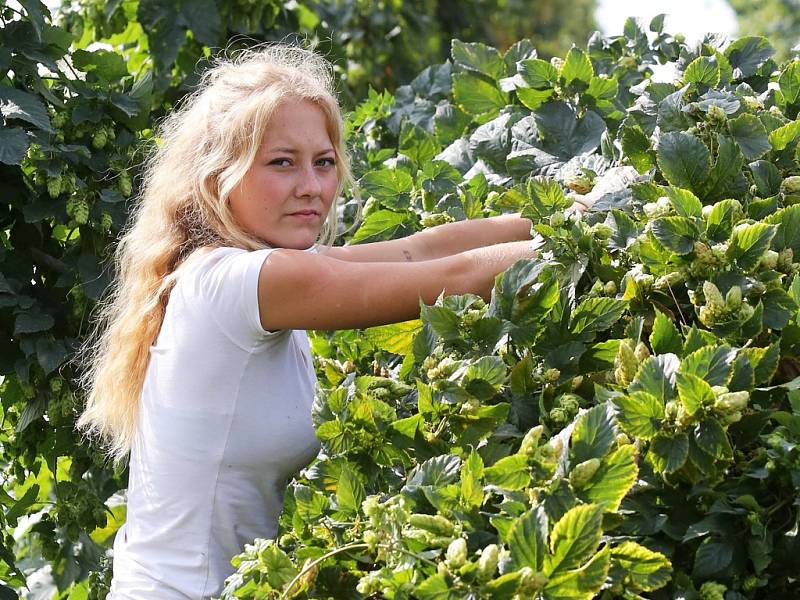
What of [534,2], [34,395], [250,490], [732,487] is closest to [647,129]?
[732,487]

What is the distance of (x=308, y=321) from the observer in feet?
5.74

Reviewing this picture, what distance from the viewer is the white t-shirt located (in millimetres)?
1796

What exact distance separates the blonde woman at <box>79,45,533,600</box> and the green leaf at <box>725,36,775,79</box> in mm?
528

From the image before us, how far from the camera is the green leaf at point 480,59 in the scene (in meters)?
2.62

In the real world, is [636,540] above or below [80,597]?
above

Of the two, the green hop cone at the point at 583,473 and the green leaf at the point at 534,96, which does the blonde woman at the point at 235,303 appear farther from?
the green hop cone at the point at 583,473

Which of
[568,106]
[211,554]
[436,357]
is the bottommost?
[211,554]

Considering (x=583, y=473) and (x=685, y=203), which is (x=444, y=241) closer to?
(x=685, y=203)

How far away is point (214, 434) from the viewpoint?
181 cm

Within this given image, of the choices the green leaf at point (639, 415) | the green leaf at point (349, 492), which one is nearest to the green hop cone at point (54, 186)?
the green leaf at point (349, 492)

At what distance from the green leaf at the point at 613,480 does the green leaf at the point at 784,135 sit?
0.72 m

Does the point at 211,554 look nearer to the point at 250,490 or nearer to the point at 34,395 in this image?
the point at 250,490

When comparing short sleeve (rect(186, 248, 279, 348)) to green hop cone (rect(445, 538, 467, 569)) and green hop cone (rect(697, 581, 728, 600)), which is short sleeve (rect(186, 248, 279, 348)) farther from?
green hop cone (rect(697, 581, 728, 600))

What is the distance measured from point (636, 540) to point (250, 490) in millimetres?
780
